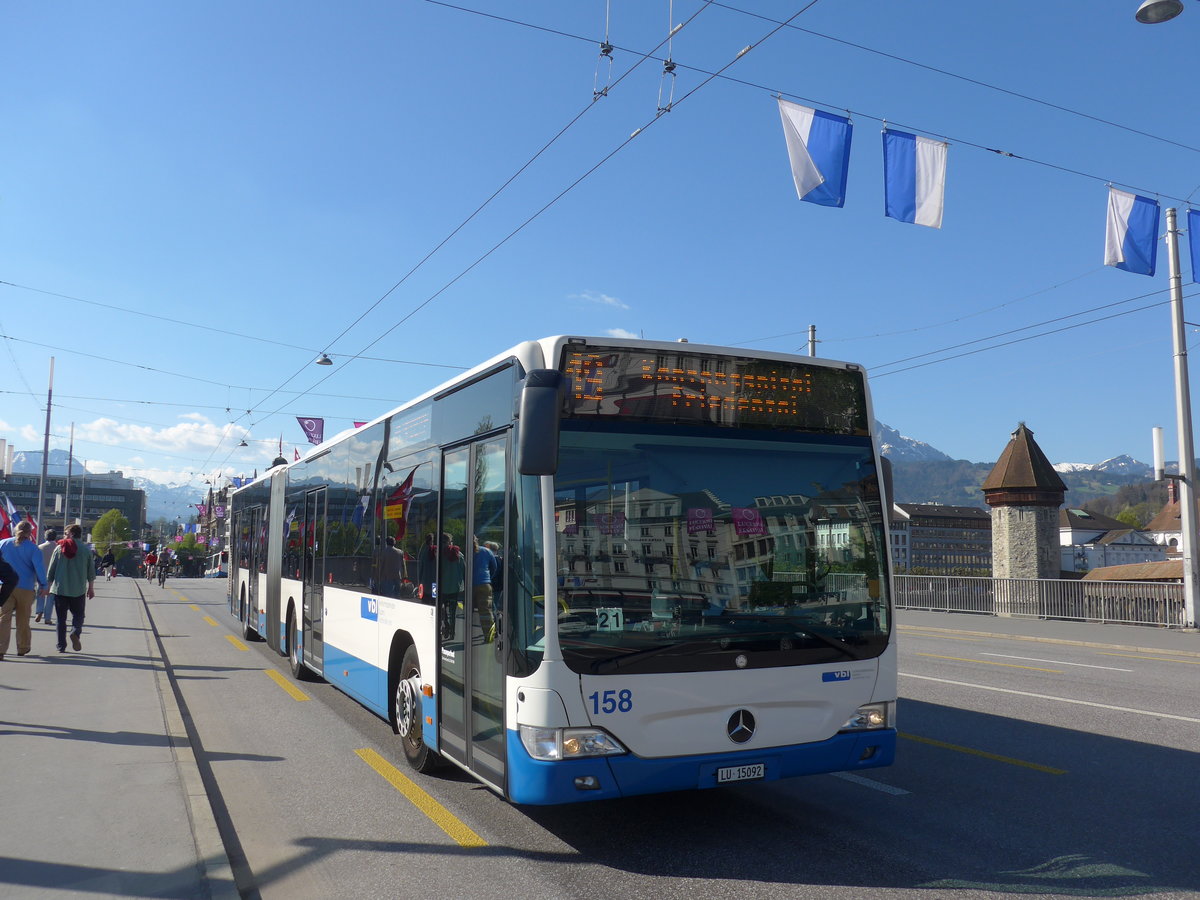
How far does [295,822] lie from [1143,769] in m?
6.22

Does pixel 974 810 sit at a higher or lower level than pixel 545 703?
lower

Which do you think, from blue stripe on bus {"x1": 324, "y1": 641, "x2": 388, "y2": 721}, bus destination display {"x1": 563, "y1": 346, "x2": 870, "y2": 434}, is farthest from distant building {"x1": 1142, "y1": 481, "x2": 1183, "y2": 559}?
bus destination display {"x1": 563, "y1": 346, "x2": 870, "y2": 434}

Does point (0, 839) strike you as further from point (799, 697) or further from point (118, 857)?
point (799, 697)

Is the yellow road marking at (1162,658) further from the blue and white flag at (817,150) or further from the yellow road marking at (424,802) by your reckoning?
the yellow road marking at (424,802)

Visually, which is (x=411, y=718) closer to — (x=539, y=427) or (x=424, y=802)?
(x=424, y=802)

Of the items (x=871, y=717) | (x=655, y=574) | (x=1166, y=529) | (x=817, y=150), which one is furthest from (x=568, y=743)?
(x=1166, y=529)

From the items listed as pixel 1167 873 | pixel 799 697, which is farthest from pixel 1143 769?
pixel 799 697

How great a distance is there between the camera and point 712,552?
5367 mm

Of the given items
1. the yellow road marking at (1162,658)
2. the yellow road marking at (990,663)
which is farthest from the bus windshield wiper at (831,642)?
the yellow road marking at (1162,658)

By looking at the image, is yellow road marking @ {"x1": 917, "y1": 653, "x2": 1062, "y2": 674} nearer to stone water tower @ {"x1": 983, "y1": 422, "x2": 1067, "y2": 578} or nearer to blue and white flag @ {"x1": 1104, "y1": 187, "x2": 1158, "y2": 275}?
blue and white flag @ {"x1": 1104, "y1": 187, "x2": 1158, "y2": 275}

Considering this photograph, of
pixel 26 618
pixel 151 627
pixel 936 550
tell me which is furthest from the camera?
pixel 936 550

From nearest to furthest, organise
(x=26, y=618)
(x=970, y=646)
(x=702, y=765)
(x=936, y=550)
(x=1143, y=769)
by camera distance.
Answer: (x=702, y=765) < (x=1143, y=769) < (x=26, y=618) < (x=970, y=646) < (x=936, y=550)

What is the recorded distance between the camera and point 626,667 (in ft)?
16.8

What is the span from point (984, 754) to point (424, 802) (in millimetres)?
4601
